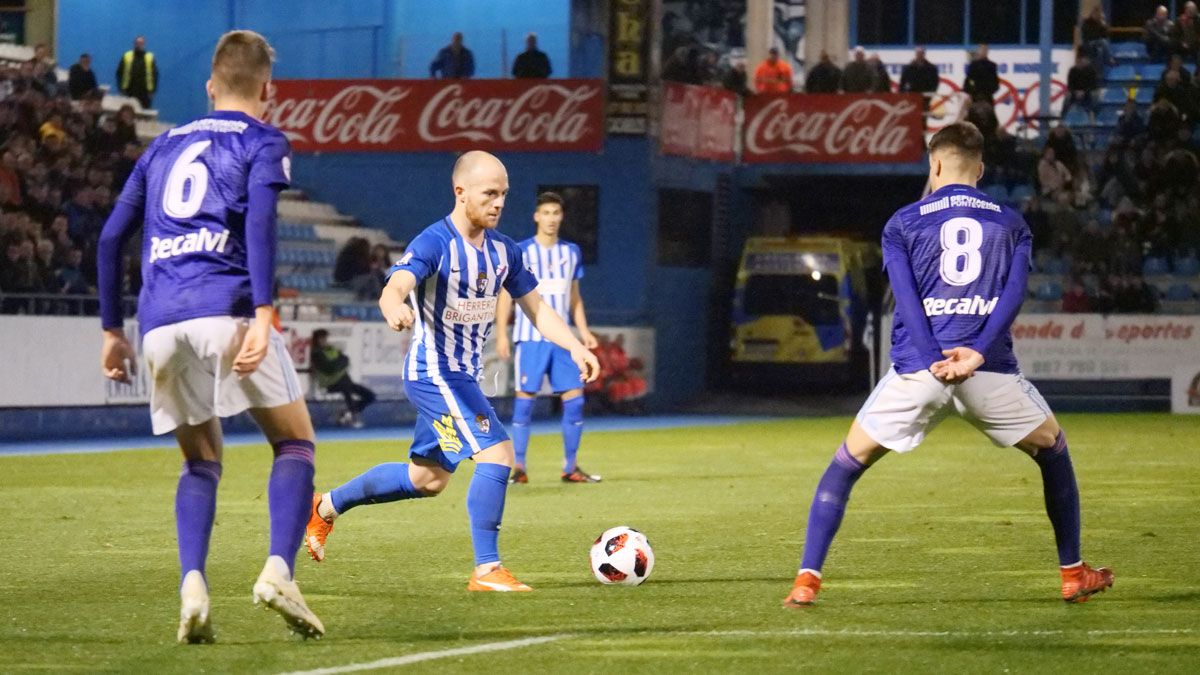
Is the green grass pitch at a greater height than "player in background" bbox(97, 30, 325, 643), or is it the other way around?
"player in background" bbox(97, 30, 325, 643)

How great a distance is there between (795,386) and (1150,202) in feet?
21.1

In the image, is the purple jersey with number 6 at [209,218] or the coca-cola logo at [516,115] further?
the coca-cola logo at [516,115]

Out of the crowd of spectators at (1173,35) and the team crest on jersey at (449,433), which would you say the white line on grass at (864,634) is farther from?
the crowd of spectators at (1173,35)

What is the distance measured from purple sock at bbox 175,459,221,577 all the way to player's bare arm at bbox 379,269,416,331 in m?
0.94

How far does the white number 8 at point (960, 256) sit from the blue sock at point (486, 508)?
2052mm

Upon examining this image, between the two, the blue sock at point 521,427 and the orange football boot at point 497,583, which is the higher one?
the orange football boot at point 497,583

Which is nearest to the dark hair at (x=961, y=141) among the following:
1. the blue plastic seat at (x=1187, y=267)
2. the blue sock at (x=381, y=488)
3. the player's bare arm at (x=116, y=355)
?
the blue sock at (x=381, y=488)

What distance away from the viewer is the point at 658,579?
9023 millimetres

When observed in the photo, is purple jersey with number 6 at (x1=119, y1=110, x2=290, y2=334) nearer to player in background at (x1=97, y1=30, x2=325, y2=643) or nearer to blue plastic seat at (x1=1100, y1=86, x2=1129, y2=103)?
player in background at (x1=97, y1=30, x2=325, y2=643)

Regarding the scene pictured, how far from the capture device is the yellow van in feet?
105

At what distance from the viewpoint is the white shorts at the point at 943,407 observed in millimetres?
7664

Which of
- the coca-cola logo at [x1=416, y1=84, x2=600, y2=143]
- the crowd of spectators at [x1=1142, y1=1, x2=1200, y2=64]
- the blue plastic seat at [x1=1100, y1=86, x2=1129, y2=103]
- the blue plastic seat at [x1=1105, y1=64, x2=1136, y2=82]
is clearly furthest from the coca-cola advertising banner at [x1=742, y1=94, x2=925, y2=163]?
the blue plastic seat at [x1=1105, y1=64, x2=1136, y2=82]

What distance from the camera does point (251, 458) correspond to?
1867 centimetres

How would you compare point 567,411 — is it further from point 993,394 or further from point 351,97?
point 351,97
